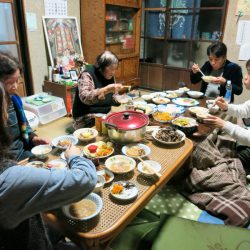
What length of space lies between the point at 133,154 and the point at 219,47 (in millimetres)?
1891

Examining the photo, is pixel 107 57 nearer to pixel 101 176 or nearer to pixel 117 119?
pixel 117 119

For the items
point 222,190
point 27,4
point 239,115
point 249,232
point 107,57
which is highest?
point 27,4

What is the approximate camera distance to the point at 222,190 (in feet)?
5.92

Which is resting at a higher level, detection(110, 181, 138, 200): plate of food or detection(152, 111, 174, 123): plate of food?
detection(152, 111, 174, 123): plate of food

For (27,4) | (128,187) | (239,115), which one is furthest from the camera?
(27,4)

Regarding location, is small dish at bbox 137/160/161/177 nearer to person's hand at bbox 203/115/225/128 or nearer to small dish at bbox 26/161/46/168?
small dish at bbox 26/161/46/168

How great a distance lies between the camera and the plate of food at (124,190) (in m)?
1.07

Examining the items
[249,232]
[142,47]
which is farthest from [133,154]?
[142,47]

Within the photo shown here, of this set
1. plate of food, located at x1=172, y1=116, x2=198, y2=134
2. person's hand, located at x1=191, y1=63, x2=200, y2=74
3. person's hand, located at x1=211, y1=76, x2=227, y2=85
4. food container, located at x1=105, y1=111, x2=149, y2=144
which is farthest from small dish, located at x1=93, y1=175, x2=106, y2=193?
person's hand, located at x1=191, y1=63, x2=200, y2=74

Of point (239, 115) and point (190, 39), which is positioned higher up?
point (190, 39)

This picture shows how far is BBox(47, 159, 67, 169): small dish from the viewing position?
126 centimetres

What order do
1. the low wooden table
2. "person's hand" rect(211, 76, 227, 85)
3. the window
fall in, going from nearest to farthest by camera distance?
the low wooden table < "person's hand" rect(211, 76, 227, 85) < the window

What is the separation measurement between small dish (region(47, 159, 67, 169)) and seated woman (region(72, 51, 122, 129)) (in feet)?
3.09

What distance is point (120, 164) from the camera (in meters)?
1.32
